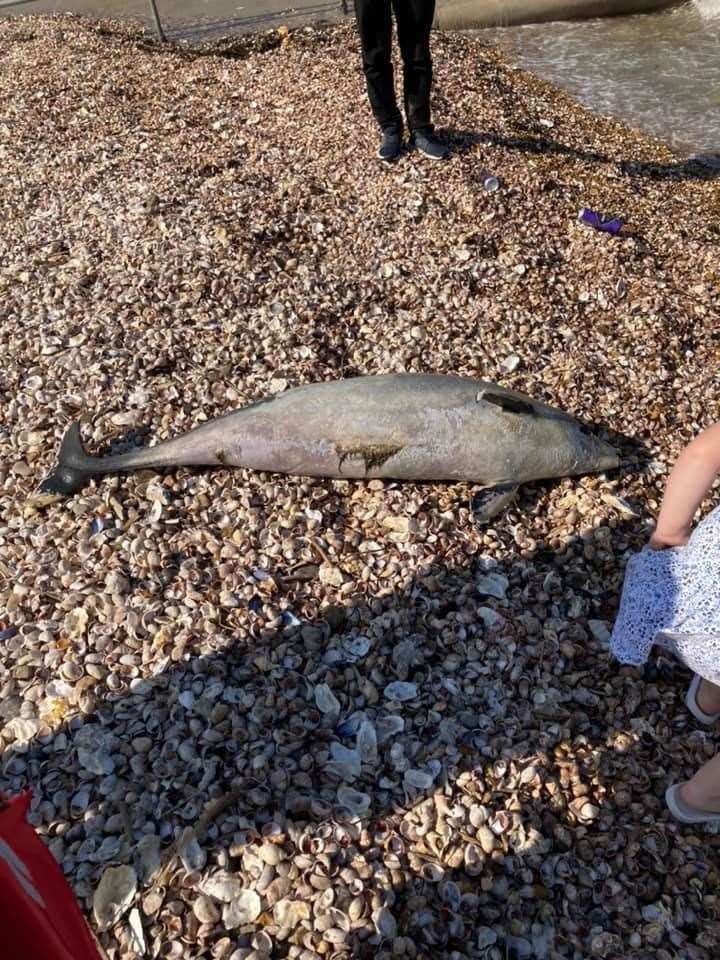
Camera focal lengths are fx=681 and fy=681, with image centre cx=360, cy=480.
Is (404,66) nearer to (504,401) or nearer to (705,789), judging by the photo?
(504,401)

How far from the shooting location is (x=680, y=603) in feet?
9.05

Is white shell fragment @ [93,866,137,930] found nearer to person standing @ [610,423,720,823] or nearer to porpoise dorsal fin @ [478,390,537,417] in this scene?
person standing @ [610,423,720,823]

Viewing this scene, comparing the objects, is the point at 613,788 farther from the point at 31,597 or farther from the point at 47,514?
the point at 47,514

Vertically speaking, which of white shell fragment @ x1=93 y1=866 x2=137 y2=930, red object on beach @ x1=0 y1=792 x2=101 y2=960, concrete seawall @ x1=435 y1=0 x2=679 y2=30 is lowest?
white shell fragment @ x1=93 y1=866 x2=137 y2=930

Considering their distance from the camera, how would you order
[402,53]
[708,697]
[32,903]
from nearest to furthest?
[32,903]
[708,697]
[402,53]

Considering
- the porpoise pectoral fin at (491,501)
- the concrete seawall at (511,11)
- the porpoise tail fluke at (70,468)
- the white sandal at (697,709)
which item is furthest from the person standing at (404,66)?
the concrete seawall at (511,11)

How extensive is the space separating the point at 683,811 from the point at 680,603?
893 millimetres

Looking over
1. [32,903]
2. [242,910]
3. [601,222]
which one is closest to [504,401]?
[242,910]

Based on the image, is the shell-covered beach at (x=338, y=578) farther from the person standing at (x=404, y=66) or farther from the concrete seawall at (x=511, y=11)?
the concrete seawall at (x=511, y=11)

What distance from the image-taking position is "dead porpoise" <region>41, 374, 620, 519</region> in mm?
3969

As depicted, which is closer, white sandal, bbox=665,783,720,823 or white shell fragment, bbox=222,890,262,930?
white shell fragment, bbox=222,890,262,930

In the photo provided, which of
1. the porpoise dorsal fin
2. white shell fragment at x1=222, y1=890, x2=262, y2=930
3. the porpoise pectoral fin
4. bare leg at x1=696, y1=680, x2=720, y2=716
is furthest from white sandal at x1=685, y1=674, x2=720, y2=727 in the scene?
white shell fragment at x1=222, y1=890, x2=262, y2=930

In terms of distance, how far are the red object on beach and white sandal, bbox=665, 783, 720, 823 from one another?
2335 millimetres

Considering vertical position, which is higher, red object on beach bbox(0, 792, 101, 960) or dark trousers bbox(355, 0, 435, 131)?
dark trousers bbox(355, 0, 435, 131)
